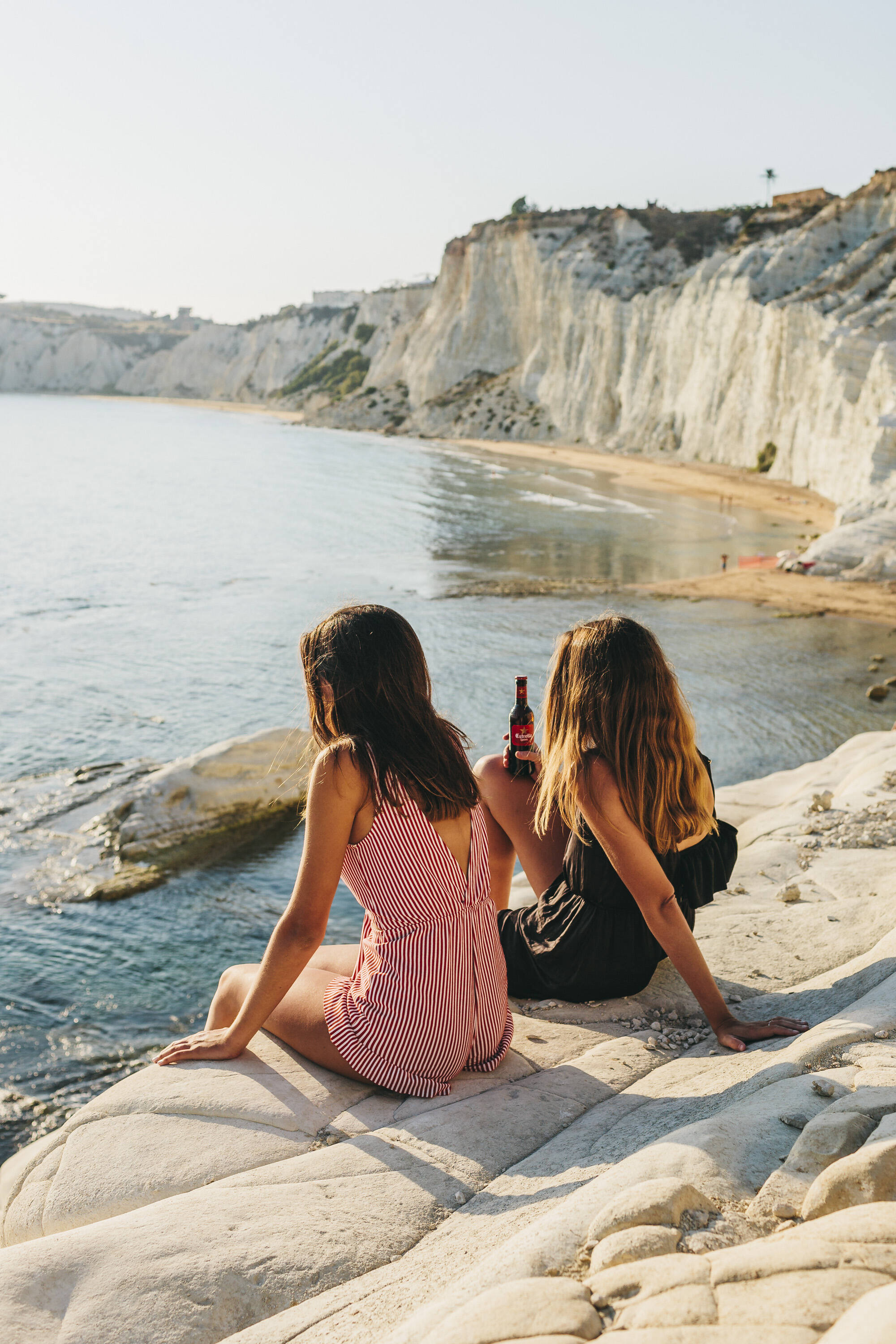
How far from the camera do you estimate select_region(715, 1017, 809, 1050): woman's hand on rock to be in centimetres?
Answer: 334

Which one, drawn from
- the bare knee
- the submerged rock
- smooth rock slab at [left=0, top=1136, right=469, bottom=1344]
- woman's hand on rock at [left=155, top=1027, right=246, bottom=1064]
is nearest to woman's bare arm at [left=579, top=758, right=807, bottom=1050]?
smooth rock slab at [left=0, top=1136, right=469, bottom=1344]

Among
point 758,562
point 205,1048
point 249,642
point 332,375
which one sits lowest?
point 249,642

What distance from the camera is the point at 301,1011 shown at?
11.0ft

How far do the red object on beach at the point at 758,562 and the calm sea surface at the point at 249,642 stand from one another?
5.62 feet

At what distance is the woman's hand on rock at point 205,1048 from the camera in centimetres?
336

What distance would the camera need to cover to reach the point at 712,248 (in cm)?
5247

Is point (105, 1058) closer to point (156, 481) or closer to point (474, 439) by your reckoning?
point (156, 481)

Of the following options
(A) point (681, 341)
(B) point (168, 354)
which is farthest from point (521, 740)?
(B) point (168, 354)

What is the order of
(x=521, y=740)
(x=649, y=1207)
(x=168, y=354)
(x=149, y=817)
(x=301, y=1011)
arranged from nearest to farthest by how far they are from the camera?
(x=649, y=1207) → (x=301, y=1011) → (x=521, y=740) → (x=149, y=817) → (x=168, y=354)

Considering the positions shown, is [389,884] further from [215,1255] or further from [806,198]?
[806,198]

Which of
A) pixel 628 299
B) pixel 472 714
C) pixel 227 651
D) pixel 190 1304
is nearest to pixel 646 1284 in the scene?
pixel 190 1304

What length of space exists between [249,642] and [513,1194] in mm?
15829

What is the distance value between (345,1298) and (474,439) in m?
65.3

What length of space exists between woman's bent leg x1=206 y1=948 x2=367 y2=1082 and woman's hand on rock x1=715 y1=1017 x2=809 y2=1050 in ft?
4.08
